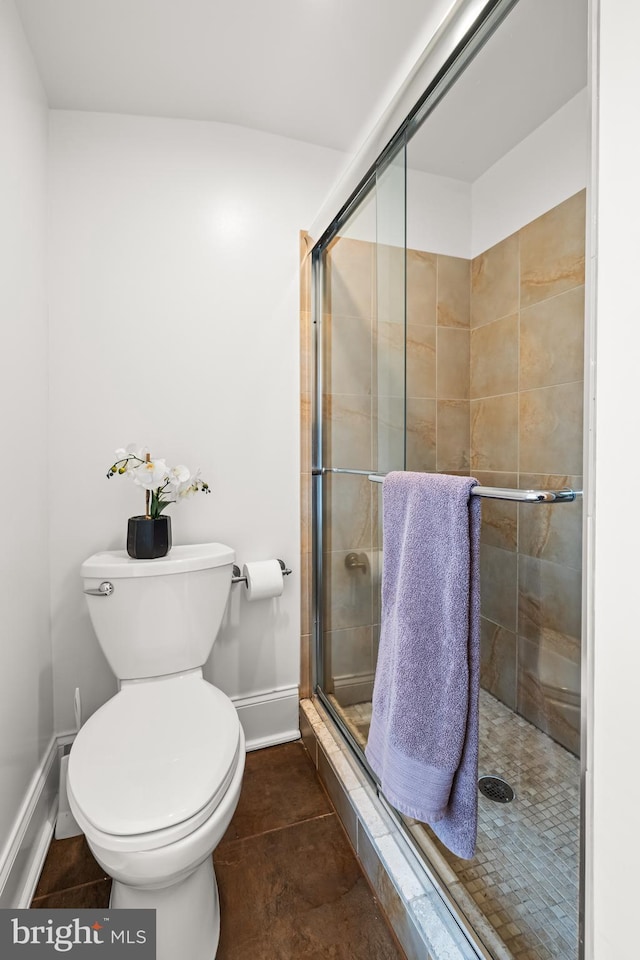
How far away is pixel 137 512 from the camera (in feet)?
5.05

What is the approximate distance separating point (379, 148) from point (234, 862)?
1897 millimetres

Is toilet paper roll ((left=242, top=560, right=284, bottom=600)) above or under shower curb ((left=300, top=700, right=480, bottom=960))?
above

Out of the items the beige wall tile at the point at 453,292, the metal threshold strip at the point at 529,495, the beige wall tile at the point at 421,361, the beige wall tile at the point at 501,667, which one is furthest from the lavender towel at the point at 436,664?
the beige wall tile at the point at 453,292

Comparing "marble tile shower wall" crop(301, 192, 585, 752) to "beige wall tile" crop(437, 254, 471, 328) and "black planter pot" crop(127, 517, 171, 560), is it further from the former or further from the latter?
"black planter pot" crop(127, 517, 171, 560)

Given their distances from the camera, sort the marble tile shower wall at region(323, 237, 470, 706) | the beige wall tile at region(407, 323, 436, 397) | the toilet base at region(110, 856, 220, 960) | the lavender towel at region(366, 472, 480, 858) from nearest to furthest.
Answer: the lavender towel at region(366, 472, 480, 858)
the toilet base at region(110, 856, 220, 960)
the marble tile shower wall at region(323, 237, 470, 706)
the beige wall tile at region(407, 323, 436, 397)

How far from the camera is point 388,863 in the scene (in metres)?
1.05

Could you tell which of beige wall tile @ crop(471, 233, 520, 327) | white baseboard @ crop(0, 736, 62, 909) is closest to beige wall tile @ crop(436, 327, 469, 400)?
beige wall tile @ crop(471, 233, 520, 327)

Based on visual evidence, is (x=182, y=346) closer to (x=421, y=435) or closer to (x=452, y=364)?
(x=421, y=435)

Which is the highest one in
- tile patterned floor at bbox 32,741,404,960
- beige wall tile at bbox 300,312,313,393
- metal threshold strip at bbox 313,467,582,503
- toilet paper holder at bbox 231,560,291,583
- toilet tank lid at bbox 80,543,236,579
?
beige wall tile at bbox 300,312,313,393

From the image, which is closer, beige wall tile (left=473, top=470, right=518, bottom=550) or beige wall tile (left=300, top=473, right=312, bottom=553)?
beige wall tile (left=473, top=470, right=518, bottom=550)

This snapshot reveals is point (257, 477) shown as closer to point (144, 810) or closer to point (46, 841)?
point (144, 810)

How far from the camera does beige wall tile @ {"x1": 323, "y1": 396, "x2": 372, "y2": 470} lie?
1.40 m

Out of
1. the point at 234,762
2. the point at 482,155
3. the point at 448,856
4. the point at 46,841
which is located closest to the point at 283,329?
the point at 482,155

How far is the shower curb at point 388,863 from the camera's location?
894mm
